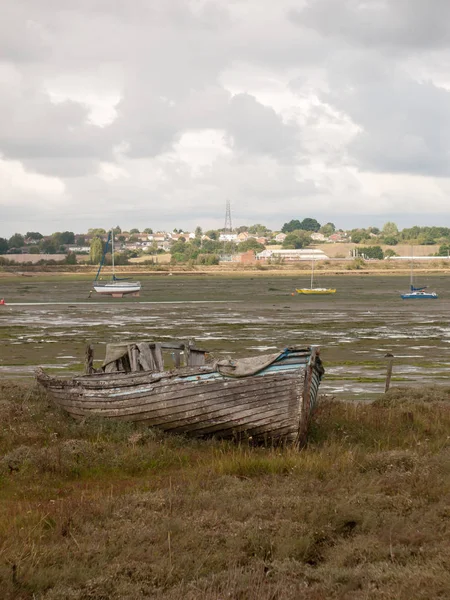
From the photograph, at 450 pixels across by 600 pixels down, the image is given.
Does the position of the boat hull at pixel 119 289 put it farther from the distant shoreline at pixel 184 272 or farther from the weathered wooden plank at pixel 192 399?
the weathered wooden plank at pixel 192 399

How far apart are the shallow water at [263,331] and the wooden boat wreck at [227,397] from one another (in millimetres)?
8904

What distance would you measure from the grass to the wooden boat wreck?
0.38 meters

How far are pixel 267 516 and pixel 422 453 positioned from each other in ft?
15.6

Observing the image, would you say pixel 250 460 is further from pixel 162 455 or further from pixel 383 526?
pixel 383 526

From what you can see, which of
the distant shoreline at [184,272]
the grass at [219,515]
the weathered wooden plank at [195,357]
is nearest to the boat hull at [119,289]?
the distant shoreline at [184,272]

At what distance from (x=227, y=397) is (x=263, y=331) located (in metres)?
29.4

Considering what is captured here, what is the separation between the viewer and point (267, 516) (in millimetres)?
10984

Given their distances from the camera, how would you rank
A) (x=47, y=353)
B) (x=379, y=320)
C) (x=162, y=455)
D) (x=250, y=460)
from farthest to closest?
1. (x=379, y=320)
2. (x=47, y=353)
3. (x=162, y=455)
4. (x=250, y=460)

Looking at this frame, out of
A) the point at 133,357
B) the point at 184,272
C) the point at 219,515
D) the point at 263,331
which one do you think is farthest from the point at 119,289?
the point at 184,272

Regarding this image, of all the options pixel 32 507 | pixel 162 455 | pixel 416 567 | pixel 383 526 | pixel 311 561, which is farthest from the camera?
pixel 162 455

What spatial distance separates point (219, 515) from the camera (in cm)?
1098

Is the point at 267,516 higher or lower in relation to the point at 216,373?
lower

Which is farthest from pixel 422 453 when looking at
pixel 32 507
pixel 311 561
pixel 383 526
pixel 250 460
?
pixel 32 507

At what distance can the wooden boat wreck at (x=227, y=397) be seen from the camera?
48.5ft
